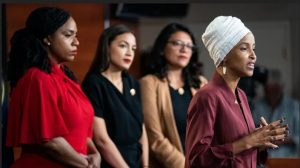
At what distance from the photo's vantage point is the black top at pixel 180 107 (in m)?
3.62

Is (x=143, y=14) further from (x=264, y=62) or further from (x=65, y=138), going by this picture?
(x=65, y=138)

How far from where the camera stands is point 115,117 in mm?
3453

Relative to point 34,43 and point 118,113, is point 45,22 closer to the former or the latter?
point 34,43

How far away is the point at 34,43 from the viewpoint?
296 cm

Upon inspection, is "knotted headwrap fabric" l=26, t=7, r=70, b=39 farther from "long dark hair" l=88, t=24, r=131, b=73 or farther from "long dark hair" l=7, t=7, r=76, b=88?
"long dark hair" l=88, t=24, r=131, b=73

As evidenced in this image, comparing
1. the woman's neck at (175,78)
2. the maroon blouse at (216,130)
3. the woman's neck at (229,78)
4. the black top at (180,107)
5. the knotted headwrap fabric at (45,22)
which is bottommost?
the black top at (180,107)

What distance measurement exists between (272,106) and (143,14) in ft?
3.50

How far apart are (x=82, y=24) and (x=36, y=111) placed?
4.78 feet

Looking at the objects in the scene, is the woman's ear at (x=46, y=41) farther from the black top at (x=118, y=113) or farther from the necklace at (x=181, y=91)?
the necklace at (x=181, y=91)

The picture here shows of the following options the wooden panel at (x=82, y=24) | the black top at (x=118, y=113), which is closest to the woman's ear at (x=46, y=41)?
the black top at (x=118, y=113)

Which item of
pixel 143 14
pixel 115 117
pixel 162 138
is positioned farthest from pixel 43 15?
pixel 143 14

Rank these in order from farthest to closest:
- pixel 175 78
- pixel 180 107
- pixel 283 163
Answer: pixel 175 78 → pixel 180 107 → pixel 283 163

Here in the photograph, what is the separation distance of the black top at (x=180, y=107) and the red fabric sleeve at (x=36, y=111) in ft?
2.78

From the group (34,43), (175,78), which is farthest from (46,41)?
(175,78)
